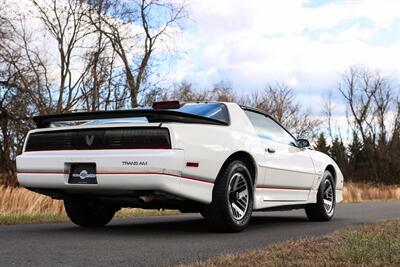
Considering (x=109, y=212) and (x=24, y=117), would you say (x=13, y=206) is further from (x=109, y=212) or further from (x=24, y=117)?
(x=24, y=117)

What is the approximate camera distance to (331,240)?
5520 mm

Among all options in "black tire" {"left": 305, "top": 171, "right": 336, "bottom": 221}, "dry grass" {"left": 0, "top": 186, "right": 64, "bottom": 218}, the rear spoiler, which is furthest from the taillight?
"dry grass" {"left": 0, "top": 186, "right": 64, "bottom": 218}

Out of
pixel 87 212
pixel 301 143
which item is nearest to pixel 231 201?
pixel 87 212

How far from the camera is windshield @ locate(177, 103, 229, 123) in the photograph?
6660 millimetres

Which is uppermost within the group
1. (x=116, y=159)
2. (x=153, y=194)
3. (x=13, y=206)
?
(x=116, y=159)

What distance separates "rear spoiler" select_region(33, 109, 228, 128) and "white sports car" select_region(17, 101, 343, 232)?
0.01 metres

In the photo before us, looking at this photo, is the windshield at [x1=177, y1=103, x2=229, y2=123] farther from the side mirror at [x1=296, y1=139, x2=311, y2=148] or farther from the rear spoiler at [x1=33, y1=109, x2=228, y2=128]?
the side mirror at [x1=296, y1=139, x2=311, y2=148]

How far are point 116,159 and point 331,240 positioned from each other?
7.53 feet

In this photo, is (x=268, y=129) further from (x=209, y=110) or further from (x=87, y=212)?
(x=87, y=212)

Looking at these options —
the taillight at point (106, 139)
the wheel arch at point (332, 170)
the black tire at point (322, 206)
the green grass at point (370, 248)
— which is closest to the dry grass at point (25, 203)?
the taillight at point (106, 139)

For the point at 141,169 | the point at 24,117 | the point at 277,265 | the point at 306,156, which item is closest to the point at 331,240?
the point at 277,265

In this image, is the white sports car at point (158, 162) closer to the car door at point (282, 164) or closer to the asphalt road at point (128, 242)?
the car door at point (282, 164)

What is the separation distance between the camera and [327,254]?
4.53 m

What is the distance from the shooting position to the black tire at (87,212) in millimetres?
7098
